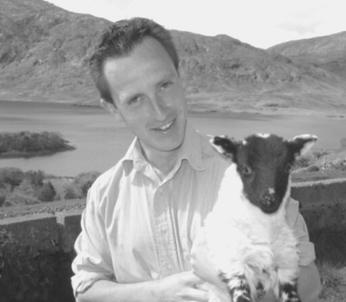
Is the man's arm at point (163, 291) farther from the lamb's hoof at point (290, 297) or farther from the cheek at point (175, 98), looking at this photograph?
the cheek at point (175, 98)

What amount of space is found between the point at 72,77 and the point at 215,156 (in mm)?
130177

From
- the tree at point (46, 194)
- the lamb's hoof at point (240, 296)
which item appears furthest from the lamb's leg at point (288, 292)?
the tree at point (46, 194)

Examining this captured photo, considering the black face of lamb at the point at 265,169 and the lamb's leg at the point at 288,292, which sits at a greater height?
the black face of lamb at the point at 265,169

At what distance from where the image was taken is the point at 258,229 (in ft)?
10.9

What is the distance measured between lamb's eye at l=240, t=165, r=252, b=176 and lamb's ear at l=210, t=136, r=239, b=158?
5.4 inches

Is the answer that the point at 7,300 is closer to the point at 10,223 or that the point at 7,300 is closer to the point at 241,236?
the point at 10,223

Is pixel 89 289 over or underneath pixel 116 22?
underneath

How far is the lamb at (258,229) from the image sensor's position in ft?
10.8

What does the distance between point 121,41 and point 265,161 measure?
4.07 feet

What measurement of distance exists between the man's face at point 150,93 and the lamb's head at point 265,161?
330mm

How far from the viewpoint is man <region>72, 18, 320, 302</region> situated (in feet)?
11.7

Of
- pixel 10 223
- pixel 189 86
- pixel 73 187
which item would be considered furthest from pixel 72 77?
pixel 10 223

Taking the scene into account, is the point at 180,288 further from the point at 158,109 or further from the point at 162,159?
the point at 158,109

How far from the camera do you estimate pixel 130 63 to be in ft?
11.7
